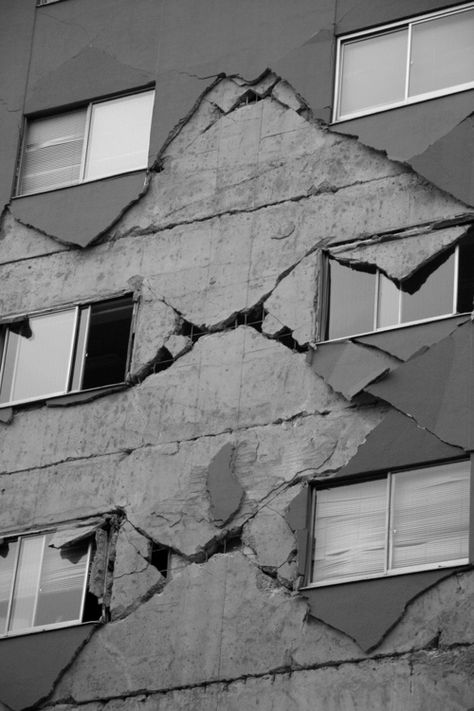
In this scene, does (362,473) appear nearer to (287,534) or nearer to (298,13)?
(287,534)

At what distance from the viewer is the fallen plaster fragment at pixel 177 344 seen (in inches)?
685

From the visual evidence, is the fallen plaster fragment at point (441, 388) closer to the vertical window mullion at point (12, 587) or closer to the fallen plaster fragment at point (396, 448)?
the fallen plaster fragment at point (396, 448)

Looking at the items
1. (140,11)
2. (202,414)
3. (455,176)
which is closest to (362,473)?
(202,414)

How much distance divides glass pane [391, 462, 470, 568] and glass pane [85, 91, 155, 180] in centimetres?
584

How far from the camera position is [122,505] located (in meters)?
16.8

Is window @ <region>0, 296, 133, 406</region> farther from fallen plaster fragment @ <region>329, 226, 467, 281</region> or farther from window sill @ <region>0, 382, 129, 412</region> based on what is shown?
fallen plaster fragment @ <region>329, 226, 467, 281</region>

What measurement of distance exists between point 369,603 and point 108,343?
486 centimetres

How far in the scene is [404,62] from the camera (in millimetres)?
18016

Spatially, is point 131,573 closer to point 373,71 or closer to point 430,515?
point 430,515

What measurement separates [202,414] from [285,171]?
3.11 metres

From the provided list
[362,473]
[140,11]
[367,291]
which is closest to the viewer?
[362,473]

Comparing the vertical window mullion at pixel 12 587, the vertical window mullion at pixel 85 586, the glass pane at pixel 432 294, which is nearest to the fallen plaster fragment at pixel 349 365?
the glass pane at pixel 432 294

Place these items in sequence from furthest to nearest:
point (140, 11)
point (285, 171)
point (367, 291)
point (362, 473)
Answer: point (140, 11) → point (285, 171) → point (367, 291) → point (362, 473)

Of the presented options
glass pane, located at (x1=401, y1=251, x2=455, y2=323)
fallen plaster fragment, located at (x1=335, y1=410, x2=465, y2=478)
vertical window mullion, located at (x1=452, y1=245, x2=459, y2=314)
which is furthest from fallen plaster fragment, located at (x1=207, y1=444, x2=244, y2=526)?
vertical window mullion, located at (x1=452, y1=245, x2=459, y2=314)
